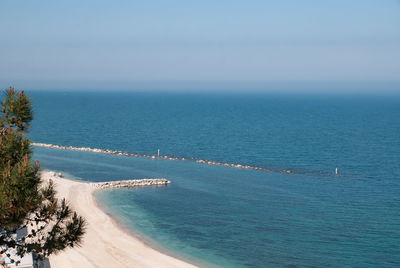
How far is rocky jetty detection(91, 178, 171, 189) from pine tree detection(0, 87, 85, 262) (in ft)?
137

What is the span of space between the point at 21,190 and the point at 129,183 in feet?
154

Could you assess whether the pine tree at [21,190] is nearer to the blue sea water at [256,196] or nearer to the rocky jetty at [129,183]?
the blue sea water at [256,196]

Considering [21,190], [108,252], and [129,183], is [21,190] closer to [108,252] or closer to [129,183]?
[108,252]

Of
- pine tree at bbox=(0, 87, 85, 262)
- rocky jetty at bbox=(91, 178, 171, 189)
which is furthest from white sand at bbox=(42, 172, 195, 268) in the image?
pine tree at bbox=(0, 87, 85, 262)

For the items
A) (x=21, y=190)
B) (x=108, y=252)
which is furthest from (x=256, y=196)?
(x=21, y=190)

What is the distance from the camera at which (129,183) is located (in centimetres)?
5866

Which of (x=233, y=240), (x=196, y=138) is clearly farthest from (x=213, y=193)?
(x=196, y=138)

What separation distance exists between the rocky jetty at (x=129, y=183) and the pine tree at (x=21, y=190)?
41.8 m

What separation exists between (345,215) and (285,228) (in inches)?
305

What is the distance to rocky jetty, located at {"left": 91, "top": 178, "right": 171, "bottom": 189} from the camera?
56941mm

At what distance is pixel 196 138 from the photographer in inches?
4094

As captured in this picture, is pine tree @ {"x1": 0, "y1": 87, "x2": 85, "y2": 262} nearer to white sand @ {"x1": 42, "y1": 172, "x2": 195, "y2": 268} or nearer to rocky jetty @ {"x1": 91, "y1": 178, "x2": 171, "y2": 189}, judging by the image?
white sand @ {"x1": 42, "y1": 172, "x2": 195, "y2": 268}

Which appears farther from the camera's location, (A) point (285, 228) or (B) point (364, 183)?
(B) point (364, 183)

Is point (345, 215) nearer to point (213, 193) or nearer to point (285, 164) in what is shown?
point (213, 193)
